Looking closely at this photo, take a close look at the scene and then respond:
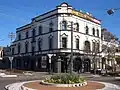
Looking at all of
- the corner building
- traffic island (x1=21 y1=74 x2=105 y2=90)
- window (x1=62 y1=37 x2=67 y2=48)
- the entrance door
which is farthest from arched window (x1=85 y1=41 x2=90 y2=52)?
traffic island (x1=21 y1=74 x2=105 y2=90)

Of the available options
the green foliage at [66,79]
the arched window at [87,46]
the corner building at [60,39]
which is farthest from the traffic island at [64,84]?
the arched window at [87,46]

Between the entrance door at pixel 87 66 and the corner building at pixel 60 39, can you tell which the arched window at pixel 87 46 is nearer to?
the corner building at pixel 60 39

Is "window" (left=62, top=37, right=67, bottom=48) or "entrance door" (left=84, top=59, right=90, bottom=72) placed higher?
"window" (left=62, top=37, right=67, bottom=48)

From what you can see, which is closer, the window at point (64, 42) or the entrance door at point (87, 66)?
the window at point (64, 42)

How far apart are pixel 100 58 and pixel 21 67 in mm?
21138

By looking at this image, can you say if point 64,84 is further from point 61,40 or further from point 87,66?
point 87,66

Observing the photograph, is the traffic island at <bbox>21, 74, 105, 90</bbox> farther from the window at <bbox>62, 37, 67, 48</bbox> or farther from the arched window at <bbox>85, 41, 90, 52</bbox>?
the arched window at <bbox>85, 41, 90, 52</bbox>

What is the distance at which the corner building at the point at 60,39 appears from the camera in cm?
5266

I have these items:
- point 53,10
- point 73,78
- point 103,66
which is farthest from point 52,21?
point 73,78

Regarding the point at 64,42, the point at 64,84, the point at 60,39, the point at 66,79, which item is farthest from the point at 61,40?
the point at 64,84

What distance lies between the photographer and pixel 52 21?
179ft

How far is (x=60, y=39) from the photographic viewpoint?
52.4m

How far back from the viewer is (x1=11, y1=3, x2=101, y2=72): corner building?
5266 cm

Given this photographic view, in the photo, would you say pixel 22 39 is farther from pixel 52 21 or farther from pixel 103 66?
pixel 103 66
